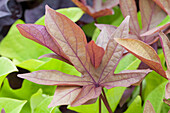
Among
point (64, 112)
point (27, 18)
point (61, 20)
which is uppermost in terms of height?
point (61, 20)

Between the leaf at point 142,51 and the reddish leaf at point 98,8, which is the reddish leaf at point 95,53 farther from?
the reddish leaf at point 98,8

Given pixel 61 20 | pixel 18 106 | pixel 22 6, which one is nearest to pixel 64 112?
pixel 18 106

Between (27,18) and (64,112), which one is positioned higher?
(27,18)

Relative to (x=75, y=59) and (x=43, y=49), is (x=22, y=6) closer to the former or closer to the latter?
(x=43, y=49)

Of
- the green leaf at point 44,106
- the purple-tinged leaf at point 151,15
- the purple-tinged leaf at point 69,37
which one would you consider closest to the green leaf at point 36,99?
the green leaf at point 44,106

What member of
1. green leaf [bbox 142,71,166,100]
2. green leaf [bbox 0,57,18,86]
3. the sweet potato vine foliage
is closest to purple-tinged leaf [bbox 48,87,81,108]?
the sweet potato vine foliage

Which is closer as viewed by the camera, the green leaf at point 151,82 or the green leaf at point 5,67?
the green leaf at point 5,67

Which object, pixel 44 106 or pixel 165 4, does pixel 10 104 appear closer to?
pixel 44 106
